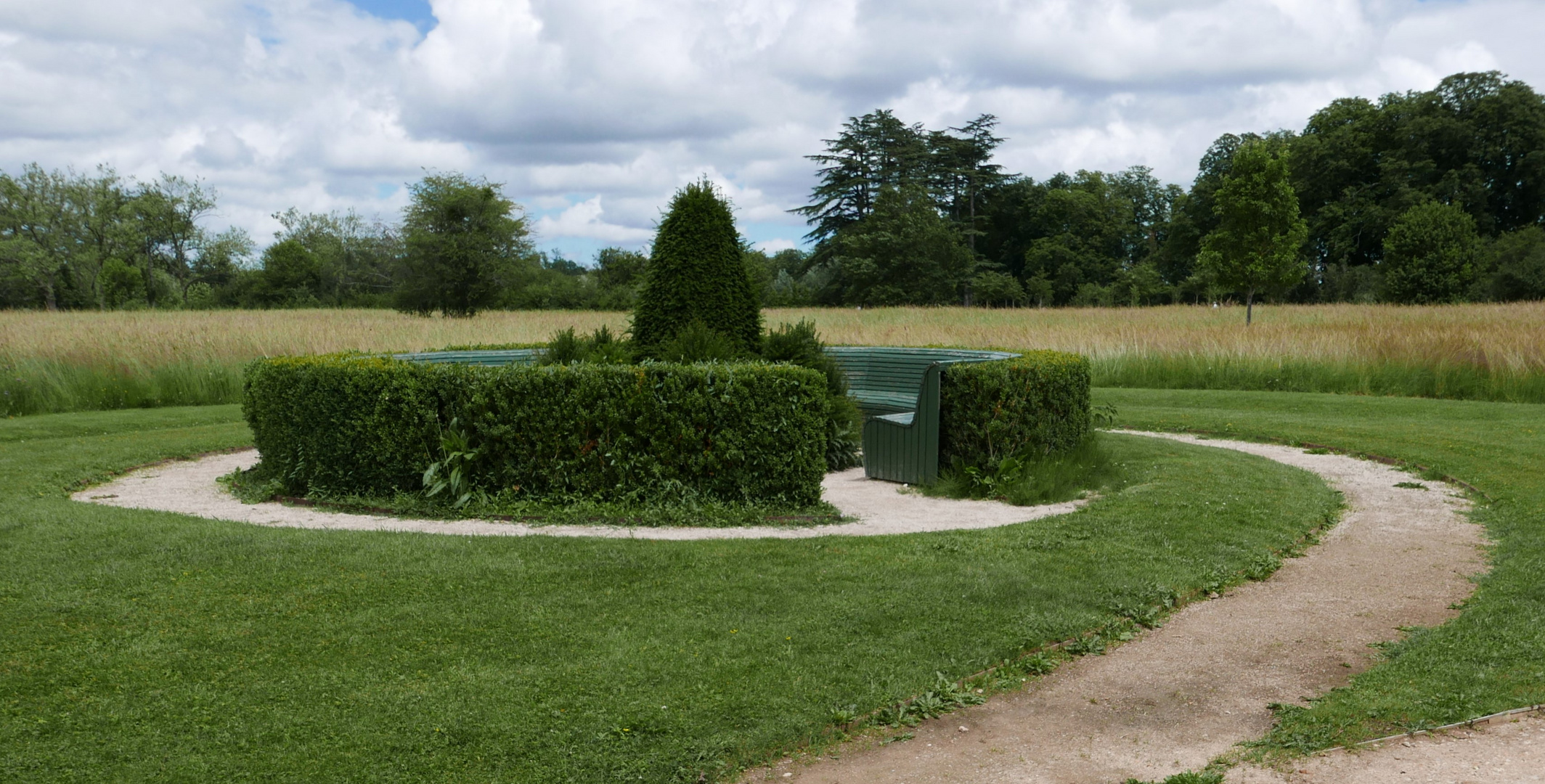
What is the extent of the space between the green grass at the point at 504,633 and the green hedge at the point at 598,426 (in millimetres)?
1062

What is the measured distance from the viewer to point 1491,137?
175ft

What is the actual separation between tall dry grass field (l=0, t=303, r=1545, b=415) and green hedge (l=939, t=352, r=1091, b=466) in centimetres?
1002

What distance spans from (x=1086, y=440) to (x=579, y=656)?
6365 millimetres

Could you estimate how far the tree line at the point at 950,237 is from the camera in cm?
4322

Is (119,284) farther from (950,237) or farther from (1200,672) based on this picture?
(1200,672)

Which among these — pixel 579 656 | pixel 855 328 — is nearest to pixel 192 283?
pixel 855 328

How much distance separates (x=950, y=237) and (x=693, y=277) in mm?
50411

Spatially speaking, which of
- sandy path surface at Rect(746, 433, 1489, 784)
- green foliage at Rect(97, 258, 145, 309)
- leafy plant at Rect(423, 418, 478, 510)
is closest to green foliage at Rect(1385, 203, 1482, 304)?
sandy path surface at Rect(746, 433, 1489, 784)

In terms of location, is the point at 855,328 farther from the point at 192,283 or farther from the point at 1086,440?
the point at 192,283

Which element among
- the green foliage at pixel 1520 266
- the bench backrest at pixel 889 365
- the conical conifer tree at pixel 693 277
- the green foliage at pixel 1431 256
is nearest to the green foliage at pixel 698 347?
the conical conifer tree at pixel 693 277

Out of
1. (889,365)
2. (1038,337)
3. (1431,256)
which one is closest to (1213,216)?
(1431,256)

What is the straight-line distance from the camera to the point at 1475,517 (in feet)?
24.7

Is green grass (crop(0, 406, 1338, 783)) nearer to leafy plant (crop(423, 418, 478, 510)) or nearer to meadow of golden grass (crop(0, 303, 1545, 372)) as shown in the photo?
leafy plant (crop(423, 418, 478, 510))

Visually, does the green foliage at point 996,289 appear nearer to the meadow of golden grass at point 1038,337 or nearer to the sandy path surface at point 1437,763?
the meadow of golden grass at point 1038,337
